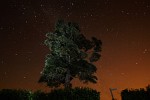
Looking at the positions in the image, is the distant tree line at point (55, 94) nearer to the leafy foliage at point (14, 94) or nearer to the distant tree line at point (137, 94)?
the leafy foliage at point (14, 94)

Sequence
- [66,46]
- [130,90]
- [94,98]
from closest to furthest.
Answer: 1. [94,98]
2. [130,90]
3. [66,46]

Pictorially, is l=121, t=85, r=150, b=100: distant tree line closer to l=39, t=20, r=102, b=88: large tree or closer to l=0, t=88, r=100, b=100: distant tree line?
l=0, t=88, r=100, b=100: distant tree line

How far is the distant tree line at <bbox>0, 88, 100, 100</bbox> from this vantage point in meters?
31.2

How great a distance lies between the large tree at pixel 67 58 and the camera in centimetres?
4825

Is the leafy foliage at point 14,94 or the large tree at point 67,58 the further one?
the large tree at point 67,58

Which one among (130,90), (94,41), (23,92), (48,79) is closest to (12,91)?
(23,92)

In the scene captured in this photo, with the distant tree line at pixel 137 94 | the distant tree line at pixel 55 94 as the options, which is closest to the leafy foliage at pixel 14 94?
the distant tree line at pixel 55 94

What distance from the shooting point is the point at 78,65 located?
159 ft

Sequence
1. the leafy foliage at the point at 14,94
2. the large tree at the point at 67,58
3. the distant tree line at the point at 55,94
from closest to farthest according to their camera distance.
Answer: the distant tree line at the point at 55,94 < the leafy foliage at the point at 14,94 < the large tree at the point at 67,58

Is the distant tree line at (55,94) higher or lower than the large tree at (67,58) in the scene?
lower

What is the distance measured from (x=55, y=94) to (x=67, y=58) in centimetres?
1700

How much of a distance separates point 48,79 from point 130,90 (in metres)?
17.2

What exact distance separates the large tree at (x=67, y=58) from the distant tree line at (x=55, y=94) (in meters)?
15.3

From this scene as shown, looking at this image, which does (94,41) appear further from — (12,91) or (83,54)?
(12,91)
